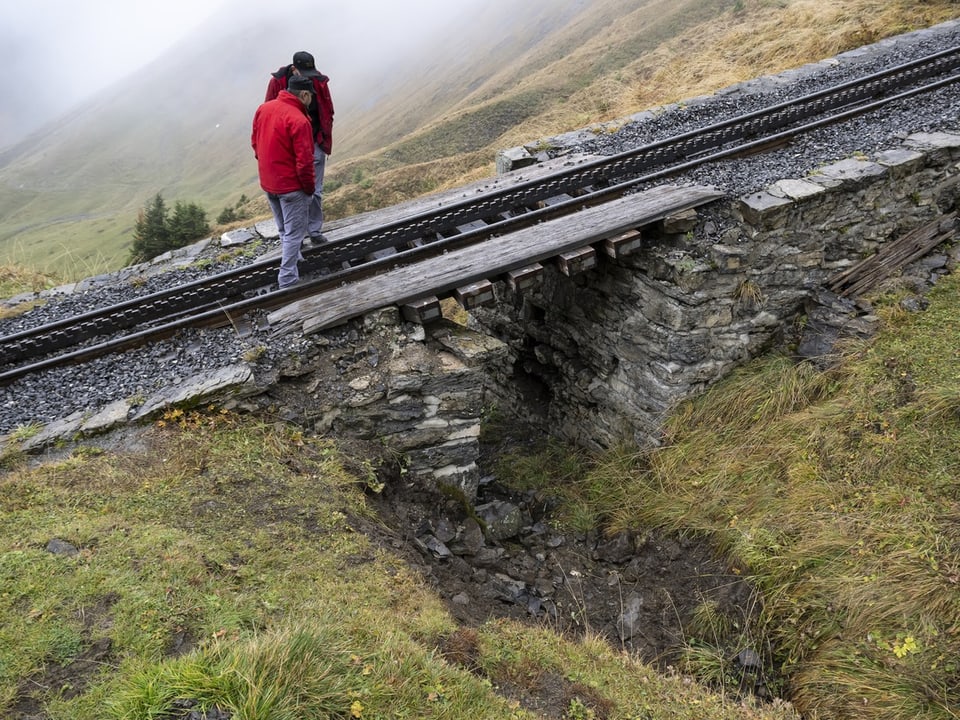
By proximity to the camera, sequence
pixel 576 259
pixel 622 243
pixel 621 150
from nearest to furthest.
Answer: pixel 576 259 < pixel 622 243 < pixel 621 150

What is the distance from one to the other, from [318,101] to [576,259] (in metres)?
3.32

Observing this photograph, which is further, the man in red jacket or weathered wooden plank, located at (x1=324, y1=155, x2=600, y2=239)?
weathered wooden plank, located at (x1=324, y1=155, x2=600, y2=239)

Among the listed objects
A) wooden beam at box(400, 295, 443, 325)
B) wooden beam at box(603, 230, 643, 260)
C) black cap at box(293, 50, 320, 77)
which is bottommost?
wooden beam at box(603, 230, 643, 260)

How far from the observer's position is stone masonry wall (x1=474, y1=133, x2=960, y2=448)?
6.72 meters

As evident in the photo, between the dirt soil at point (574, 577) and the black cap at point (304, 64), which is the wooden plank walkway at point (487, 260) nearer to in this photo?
the dirt soil at point (574, 577)

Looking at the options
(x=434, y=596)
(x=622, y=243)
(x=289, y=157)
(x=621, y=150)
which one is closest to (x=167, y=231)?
(x=289, y=157)

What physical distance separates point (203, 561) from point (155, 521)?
2.04 ft

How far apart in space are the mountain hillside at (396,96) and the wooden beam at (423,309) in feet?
19.4

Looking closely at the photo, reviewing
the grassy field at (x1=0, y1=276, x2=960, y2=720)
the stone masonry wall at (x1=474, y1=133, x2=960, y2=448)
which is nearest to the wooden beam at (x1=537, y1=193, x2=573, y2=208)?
the stone masonry wall at (x1=474, y1=133, x2=960, y2=448)

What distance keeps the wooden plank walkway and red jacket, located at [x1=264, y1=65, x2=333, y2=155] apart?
1.83 metres

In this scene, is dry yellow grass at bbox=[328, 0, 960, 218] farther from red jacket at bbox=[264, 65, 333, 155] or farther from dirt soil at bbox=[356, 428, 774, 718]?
dirt soil at bbox=[356, 428, 774, 718]

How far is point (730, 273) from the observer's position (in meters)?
6.71

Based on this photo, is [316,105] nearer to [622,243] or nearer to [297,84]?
[297,84]

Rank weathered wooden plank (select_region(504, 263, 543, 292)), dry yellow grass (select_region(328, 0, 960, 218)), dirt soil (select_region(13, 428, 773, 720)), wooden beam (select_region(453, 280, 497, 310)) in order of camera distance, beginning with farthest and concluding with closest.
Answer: dry yellow grass (select_region(328, 0, 960, 218)), weathered wooden plank (select_region(504, 263, 543, 292)), wooden beam (select_region(453, 280, 497, 310)), dirt soil (select_region(13, 428, 773, 720))
